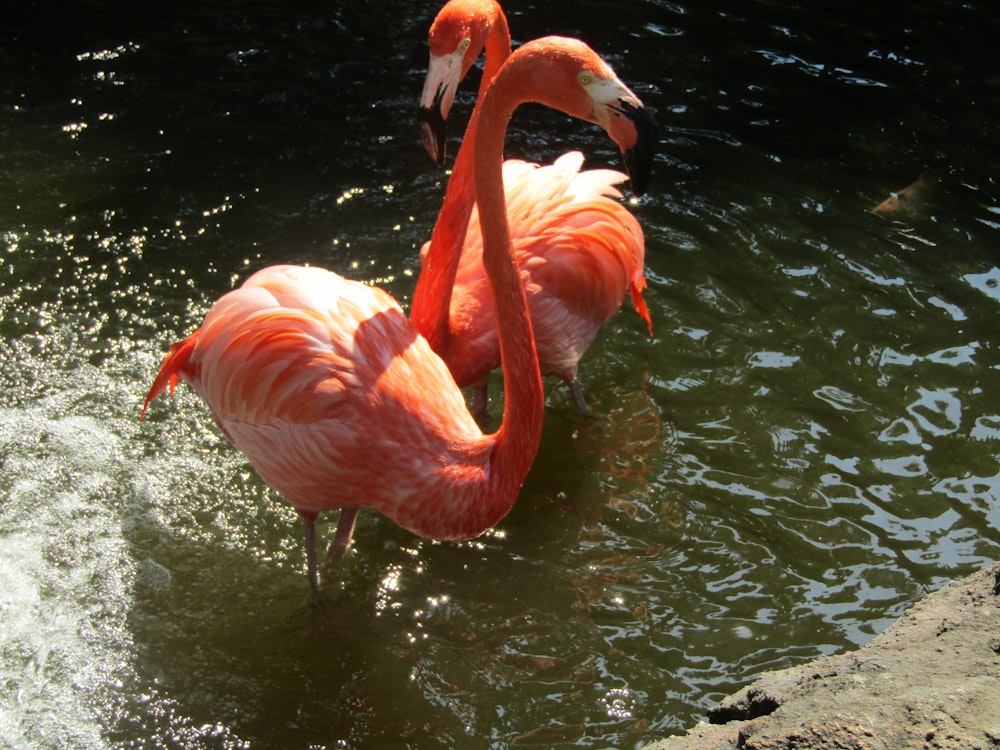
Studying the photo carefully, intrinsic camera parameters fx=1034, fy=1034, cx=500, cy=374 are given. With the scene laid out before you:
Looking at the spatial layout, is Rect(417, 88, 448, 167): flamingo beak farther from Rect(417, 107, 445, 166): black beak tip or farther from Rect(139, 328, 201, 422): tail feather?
Rect(139, 328, 201, 422): tail feather

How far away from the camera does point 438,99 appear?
3.49 metres

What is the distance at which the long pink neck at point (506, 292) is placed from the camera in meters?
3.21

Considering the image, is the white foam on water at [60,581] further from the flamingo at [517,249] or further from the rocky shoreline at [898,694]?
the rocky shoreline at [898,694]

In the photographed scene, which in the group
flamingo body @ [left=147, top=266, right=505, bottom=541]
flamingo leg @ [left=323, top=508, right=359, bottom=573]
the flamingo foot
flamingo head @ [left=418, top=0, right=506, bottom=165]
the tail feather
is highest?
flamingo head @ [left=418, top=0, right=506, bottom=165]

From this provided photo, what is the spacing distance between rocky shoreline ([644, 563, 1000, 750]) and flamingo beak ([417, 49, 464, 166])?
198cm

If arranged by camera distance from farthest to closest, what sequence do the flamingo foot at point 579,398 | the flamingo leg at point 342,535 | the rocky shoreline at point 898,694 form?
the flamingo foot at point 579,398 < the flamingo leg at point 342,535 < the rocky shoreline at point 898,694

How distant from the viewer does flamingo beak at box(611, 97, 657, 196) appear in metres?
2.93

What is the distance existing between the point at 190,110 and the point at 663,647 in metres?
4.63

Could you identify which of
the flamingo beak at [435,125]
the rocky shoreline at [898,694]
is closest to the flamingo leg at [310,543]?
the flamingo beak at [435,125]

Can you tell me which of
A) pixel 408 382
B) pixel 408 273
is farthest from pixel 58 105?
pixel 408 382

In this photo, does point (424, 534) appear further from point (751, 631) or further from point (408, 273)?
point (408, 273)

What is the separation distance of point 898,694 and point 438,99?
2.32m

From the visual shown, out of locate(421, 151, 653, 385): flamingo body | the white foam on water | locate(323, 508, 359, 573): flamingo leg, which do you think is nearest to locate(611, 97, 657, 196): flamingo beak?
locate(421, 151, 653, 385): flamingo body

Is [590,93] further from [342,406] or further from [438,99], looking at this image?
[342,406]
